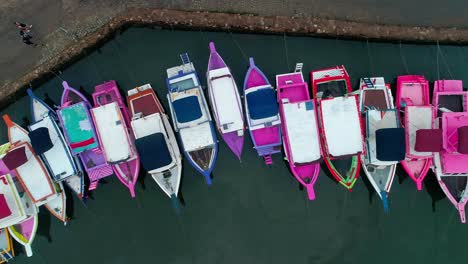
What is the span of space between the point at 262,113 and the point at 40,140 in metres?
11.0

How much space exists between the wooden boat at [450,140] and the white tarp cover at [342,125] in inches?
116

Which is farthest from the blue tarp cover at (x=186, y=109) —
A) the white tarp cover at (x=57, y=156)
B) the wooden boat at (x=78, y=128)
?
the white tarp cover at (x=57, y=156)

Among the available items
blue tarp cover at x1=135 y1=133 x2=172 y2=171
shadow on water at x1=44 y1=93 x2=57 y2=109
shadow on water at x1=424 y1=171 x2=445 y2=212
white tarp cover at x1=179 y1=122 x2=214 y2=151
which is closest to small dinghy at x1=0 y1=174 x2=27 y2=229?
shadow on water at x1=44 y1=93 x2=57 y2=109

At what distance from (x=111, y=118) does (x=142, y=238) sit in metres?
6.92

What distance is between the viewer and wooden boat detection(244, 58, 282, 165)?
53.3 ft

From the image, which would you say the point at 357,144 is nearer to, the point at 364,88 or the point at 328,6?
the point at 364,88

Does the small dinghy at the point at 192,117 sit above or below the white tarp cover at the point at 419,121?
→ above

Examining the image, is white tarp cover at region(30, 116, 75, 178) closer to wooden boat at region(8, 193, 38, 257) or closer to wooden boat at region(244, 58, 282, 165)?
wooden boat at region(8, 193, 38, 257)

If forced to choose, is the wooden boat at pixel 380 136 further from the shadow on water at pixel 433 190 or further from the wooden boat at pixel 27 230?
the wooden boat at pixel 27 230

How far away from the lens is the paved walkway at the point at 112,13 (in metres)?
17.8

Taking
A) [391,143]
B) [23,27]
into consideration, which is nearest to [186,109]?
[391,143]

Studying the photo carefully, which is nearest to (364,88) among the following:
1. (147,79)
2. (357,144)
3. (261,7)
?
(357,144)

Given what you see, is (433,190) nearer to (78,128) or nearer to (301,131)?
(301,131)

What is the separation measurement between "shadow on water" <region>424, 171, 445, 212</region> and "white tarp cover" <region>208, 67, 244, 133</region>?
35.6 ft
